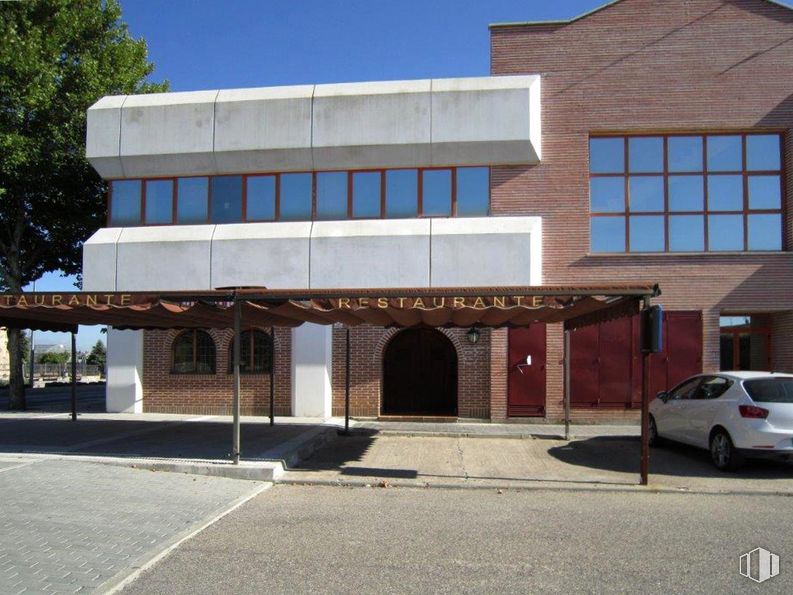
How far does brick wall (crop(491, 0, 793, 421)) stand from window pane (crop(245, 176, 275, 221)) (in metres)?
5.49

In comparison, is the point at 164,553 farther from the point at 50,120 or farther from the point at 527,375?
the point at 50,120

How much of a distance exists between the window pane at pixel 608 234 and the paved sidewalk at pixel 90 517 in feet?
34.3

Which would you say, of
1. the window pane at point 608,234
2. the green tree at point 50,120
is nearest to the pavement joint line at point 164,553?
the window pane at point 608,234

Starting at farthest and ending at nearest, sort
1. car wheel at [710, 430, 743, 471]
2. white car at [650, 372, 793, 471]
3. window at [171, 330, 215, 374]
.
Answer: window at [171, 330, 215, 374] → car wheel at [710, 430, 743, 471] → white car at [650, 372, 793, 471]

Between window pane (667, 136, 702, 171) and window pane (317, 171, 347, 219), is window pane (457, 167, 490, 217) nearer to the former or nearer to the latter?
window pane (317, 171, 347, 219)

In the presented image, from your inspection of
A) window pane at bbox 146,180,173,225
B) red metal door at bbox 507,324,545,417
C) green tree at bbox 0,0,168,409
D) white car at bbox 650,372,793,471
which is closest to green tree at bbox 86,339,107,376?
green tree at bbox 0,0,168,409

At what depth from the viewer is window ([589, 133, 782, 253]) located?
1638 centimetres

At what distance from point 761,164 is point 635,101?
327cm

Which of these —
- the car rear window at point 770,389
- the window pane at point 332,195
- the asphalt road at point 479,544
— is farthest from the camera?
the window pane at point 332,195

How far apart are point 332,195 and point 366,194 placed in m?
0.85

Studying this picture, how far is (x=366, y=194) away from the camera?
17.2 meters

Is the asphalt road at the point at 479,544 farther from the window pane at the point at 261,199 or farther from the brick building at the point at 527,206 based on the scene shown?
the window pane at the point at 261,199

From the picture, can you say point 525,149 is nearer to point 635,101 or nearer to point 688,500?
point 635,101

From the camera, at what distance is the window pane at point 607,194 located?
16.7m
